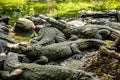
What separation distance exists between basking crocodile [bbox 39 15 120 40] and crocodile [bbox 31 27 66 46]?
31 centimetres

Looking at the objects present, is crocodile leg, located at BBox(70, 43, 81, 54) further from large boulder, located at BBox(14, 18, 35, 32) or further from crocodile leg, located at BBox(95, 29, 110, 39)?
large boulder, located at BBox(14, 18, 35, 32)

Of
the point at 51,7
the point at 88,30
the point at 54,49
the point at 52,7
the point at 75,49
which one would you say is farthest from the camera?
the point at 52,7

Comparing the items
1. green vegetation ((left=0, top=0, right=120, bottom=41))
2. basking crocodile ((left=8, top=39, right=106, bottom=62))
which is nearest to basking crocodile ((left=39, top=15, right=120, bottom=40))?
basking crocodile ((left=8, top=39, right=106, bottom=62))

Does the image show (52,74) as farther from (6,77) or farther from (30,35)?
(30,35)

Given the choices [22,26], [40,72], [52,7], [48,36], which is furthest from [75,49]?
[52,7]

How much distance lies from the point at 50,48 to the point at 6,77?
2.07 m

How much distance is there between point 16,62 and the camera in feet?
29.4

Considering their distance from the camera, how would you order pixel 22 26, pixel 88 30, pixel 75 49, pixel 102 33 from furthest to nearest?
pixel 22 26 < pixel 88 30 < pixel 102 33 < pixel 75 49

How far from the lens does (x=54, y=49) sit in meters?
10.2

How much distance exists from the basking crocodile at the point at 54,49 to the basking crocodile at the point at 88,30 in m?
1.21

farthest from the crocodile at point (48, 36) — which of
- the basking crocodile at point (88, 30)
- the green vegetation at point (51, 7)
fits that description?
the green vegetation at point (51, 7)

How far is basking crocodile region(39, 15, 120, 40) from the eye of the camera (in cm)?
1229

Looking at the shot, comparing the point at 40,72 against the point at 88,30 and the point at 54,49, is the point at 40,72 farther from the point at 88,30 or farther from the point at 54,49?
the point at 88,30

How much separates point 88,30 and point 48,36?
1.50 meters
